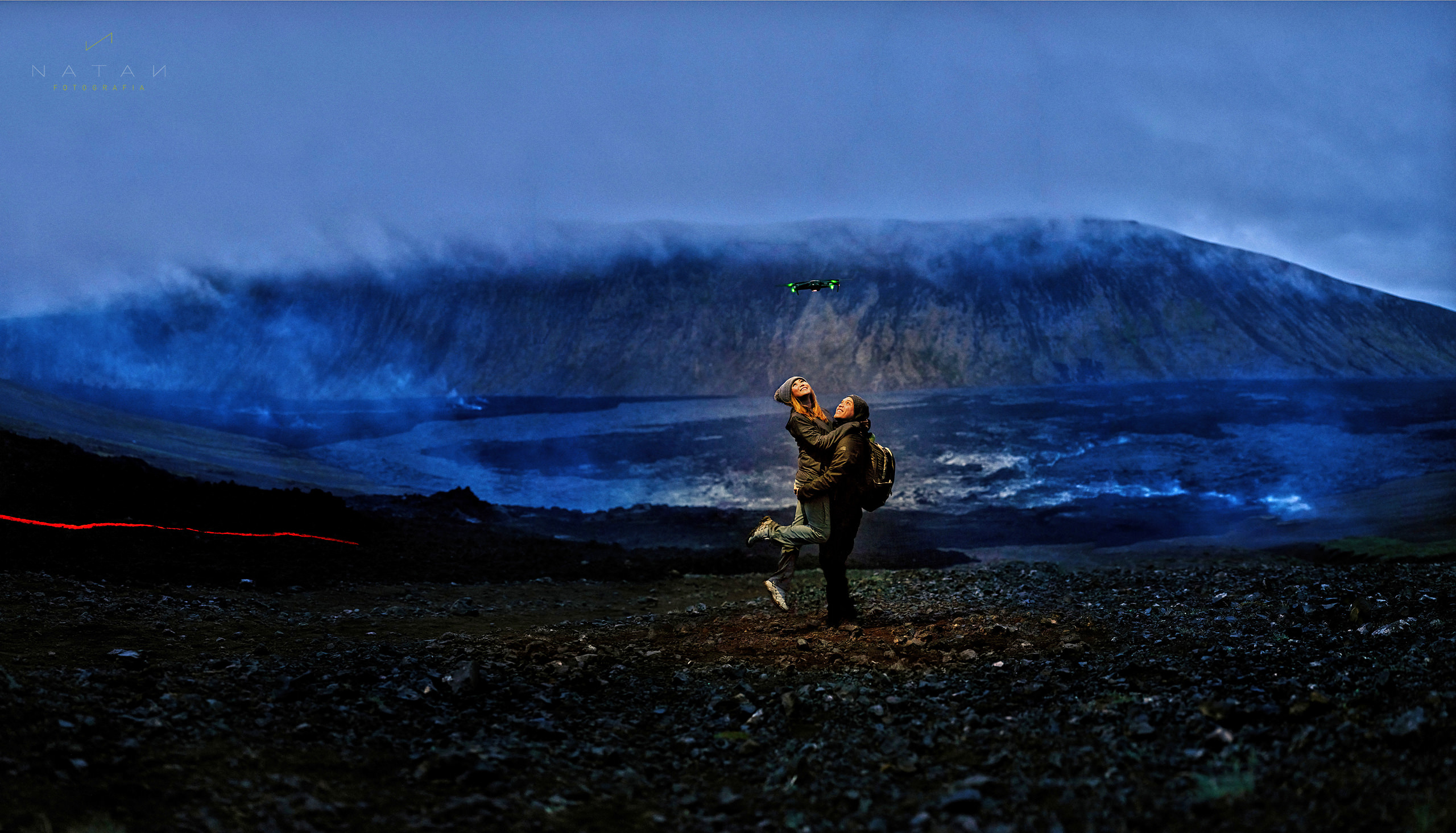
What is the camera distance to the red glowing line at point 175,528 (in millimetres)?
14328

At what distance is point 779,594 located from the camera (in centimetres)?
1127

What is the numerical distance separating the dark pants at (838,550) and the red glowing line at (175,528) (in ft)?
37.7

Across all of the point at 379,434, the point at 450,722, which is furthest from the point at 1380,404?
the point at 450,722

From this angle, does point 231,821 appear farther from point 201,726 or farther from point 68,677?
point 68,677

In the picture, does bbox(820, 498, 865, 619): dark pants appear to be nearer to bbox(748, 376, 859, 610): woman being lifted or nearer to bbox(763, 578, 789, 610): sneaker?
bbox(748, 376, 859, 610): woman being lifted

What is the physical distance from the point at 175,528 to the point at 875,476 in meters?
13.3

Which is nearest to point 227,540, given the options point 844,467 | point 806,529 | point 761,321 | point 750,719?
point 806,529

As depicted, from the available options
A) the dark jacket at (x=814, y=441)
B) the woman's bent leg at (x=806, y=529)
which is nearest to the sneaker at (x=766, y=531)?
the woman's bent leg at (x=806, y=529)

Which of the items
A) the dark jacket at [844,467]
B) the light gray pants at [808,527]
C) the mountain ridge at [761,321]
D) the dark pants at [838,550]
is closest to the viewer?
the dark jacket at [844,467]

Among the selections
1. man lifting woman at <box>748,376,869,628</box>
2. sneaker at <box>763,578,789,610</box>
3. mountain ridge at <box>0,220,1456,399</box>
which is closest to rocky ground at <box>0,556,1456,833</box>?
sneaker at <box>763,578,789,610</box>

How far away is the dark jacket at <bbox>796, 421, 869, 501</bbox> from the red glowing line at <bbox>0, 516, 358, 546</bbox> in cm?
1149

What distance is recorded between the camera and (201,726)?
5898 mm

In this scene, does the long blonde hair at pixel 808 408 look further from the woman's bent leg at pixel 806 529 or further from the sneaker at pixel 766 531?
the sneaker at pixel 766 531

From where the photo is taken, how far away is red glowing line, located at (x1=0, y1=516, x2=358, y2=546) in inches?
564
